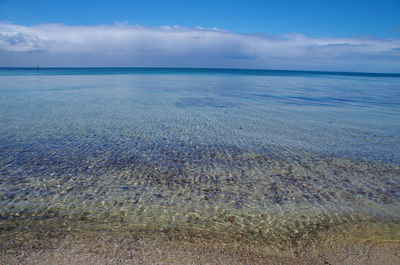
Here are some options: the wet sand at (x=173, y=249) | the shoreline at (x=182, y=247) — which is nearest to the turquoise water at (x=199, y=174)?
the shoreline at (x=182, y=247)

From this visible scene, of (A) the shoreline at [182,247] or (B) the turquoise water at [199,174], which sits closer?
(A) the shoreline at [182,247]

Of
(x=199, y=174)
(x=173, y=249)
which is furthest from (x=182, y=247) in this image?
(x=199, y=174)

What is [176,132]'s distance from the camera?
14438 mm

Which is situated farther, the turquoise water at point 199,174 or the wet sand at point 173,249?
the turquoise water at point 199,174

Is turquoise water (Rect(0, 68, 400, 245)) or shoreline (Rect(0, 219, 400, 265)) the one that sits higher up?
turquoise water (Rect(0, 68, 400, 245))

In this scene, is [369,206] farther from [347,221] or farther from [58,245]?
[58,245]

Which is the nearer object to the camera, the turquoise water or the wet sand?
the wet sand

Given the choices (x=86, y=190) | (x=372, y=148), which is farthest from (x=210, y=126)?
(x=86, y=190)

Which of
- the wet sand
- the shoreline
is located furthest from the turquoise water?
the wet sand

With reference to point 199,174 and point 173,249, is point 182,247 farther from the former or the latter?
point 199,174

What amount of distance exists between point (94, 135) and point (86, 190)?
6.46 m

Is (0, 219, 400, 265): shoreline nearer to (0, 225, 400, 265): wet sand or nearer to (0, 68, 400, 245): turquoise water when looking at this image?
(0, 225, 400, 265): wet sand

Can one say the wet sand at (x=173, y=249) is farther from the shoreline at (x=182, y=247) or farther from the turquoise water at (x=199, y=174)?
the turquoise water at (x=199, y=174)

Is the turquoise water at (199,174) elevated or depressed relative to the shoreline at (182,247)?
elevated
